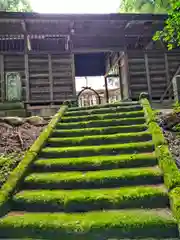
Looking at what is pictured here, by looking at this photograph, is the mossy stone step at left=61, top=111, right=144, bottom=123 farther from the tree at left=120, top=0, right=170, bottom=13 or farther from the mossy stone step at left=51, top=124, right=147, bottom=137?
the tree at left=120, top=0, right=170, bottom=13

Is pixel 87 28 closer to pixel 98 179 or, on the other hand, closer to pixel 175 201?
pixel 98 179

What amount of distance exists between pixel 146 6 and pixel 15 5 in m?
12.4

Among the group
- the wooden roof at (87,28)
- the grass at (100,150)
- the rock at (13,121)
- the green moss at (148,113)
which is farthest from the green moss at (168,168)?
the wooden roof at (87,28)

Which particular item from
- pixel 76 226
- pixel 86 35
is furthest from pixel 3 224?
pixel 86 35

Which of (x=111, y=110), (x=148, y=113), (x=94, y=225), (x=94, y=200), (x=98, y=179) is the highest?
(x=111, y=110)

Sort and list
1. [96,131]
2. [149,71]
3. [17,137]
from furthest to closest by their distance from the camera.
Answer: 1. [149,71]
2. [17,137]
3. [96,131]

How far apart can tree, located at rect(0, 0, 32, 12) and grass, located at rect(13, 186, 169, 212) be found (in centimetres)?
2108

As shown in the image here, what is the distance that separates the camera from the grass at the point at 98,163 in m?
4.23

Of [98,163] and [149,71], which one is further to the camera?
[149,71]

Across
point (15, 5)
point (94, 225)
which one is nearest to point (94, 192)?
point (94, 225)

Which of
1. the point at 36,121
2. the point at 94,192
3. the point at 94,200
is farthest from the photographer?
the point at 36,121

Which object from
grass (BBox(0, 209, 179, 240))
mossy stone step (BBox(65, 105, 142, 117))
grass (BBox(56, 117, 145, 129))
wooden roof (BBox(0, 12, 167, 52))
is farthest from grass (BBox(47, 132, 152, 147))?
wooden roof (BBox(0, 12, 167, 52))

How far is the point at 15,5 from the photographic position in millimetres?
21562

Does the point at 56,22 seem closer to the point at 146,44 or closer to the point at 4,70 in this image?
the point at 4,70
